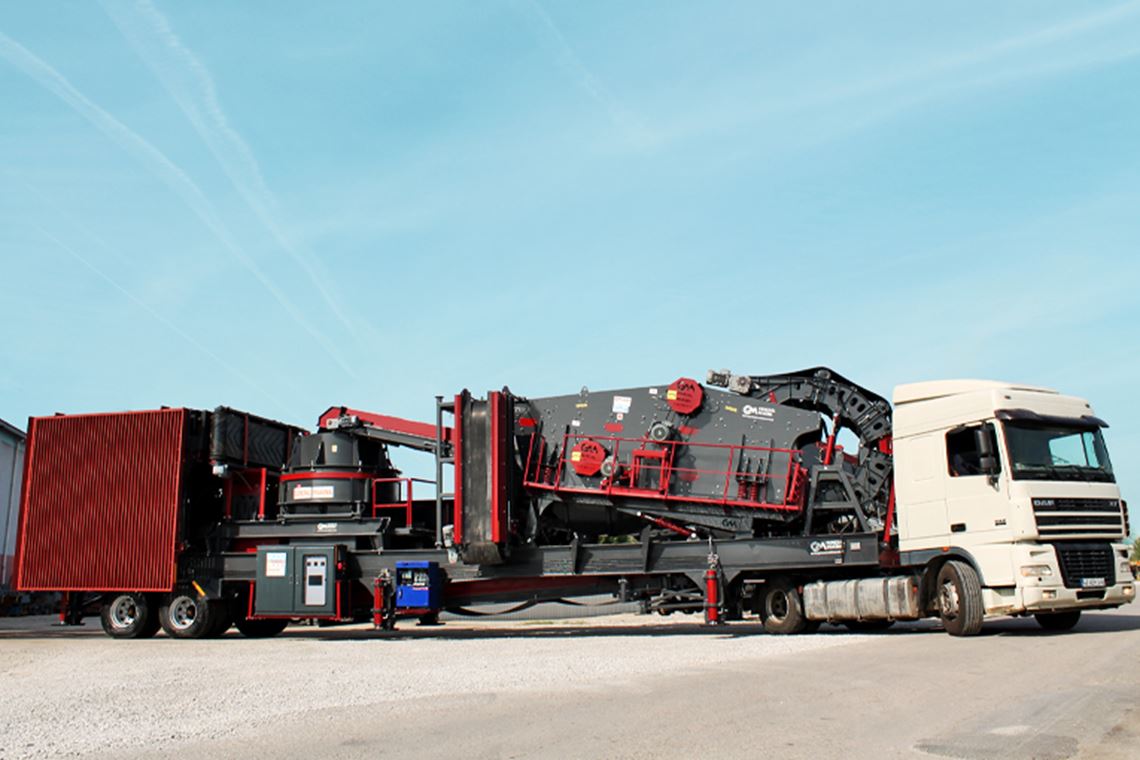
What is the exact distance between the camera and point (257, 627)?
22.8 meters

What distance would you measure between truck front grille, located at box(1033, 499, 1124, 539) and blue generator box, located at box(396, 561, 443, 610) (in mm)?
10809

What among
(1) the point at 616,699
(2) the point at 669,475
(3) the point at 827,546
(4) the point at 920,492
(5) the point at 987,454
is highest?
(2) the point at 669,475

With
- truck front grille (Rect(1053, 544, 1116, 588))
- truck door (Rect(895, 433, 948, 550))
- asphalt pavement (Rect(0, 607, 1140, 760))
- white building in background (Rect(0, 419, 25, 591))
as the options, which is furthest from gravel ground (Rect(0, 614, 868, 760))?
white building in background (Rect(0, 419, 25, 591))

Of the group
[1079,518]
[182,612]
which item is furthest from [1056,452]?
[182,612]

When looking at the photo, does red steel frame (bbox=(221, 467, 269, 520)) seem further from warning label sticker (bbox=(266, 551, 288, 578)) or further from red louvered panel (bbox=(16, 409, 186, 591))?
warning label sticker (bbox=(266, 551, 288, 578))

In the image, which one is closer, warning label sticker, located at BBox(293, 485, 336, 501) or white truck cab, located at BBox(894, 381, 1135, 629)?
white truck cab, located at BBox(894, 381, 1135, 629)

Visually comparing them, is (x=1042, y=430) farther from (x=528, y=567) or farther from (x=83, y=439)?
(x=83, y=439)

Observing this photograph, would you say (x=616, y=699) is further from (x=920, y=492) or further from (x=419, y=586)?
(x=419, y=586)

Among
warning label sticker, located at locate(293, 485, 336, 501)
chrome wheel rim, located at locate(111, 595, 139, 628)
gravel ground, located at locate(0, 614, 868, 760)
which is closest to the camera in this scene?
gravel ground, located at locate(0, 614, 868, 760)

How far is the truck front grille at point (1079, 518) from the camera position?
15383mm

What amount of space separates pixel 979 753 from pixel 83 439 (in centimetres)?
2021

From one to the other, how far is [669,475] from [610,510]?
4.77 feet

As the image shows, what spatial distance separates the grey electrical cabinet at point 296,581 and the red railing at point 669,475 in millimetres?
4463

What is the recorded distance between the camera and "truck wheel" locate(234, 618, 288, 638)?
886 inches
